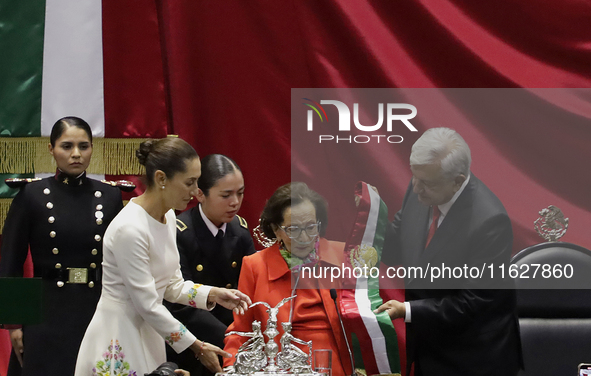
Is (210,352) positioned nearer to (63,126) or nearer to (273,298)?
(273,298)

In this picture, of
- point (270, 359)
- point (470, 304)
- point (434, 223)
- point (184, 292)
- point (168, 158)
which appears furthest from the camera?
point (434, 223)

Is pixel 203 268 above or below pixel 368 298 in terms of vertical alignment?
above

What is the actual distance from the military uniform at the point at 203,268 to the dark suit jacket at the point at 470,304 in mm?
739

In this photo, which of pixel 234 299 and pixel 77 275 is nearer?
pixel 234 299

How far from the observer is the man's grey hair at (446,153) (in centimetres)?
237

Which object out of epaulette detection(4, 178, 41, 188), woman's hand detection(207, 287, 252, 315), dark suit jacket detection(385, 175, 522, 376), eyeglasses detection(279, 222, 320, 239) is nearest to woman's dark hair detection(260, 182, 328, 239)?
eyeglasses detection(279, 222, 320, 239)

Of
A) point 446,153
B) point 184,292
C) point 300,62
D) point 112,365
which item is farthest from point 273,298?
point 300,62

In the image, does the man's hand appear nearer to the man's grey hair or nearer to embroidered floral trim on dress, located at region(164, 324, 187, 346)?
the man's grey hair

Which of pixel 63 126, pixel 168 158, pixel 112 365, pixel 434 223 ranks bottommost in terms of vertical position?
pixel 112 365

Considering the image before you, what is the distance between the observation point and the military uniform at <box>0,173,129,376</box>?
259 cm

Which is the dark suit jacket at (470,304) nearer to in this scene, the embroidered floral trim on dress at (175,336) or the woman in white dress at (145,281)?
the woman in white dress at (145,281)

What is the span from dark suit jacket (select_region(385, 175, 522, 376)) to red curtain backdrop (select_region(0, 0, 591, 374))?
0.85 metres

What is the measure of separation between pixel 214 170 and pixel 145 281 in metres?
0.82

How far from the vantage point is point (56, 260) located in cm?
262
